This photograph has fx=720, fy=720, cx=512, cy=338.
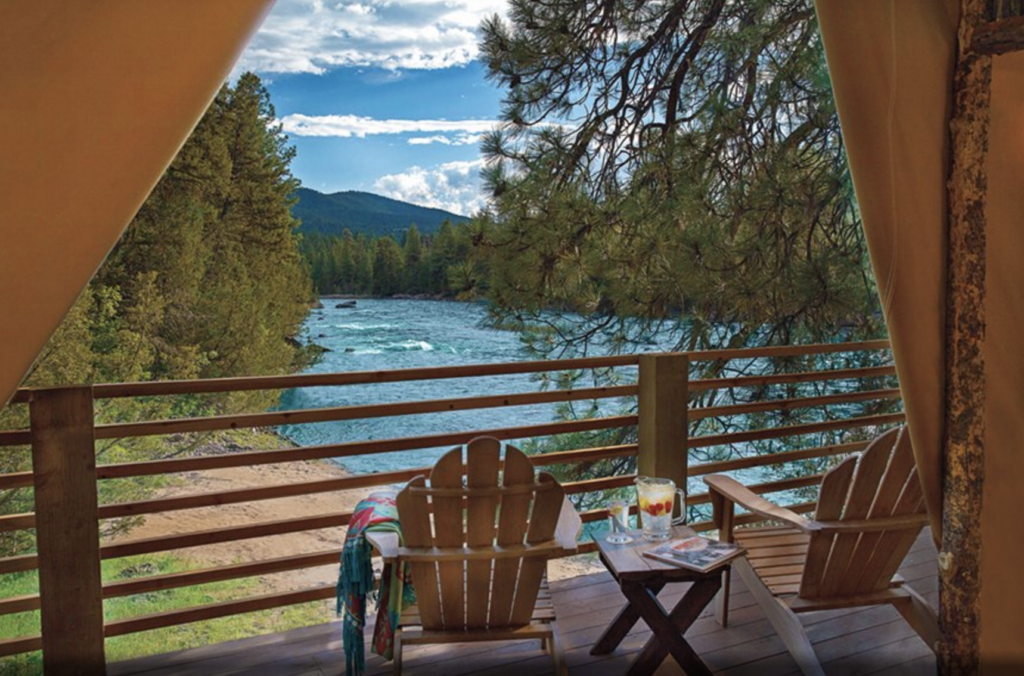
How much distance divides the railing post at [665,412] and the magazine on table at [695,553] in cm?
91

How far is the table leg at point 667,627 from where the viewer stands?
2203mm

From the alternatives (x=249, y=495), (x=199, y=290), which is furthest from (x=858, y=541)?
(x=199, y=290)

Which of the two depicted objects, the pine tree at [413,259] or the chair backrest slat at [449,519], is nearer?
the chair backrest slat at [449,519]

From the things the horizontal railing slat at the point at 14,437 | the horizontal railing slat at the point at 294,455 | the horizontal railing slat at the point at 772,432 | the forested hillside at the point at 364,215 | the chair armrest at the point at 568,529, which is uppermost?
the forested hillside at the point at 364,215

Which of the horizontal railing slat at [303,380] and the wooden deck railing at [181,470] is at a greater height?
the horizontal railing slat at [303,380]

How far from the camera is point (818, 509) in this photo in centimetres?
225

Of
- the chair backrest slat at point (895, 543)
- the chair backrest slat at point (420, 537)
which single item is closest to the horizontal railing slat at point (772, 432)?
the chair backrest slat at point (895, 543)

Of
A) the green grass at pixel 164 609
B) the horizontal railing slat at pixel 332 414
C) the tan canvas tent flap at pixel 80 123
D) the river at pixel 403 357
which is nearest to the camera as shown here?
the tan canvas tent flap at pixel 80 123

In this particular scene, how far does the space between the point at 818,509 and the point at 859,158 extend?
115 centimetres

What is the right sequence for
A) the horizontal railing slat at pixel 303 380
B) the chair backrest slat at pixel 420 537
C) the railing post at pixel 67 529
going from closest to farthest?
the chair backrest slat at pixel 420 537
the railing post at pixel 67 529
the horizontal railing slat at pixel 303 380

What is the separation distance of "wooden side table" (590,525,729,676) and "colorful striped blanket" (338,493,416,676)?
2.16 ft

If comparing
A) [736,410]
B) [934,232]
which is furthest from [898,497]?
[736,410]

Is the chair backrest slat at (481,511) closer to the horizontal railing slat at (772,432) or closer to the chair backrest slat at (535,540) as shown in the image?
the chair backrest slat at (535,540)

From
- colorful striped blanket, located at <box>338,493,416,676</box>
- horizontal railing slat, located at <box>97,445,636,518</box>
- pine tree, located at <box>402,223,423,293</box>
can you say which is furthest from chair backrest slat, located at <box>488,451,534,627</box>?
pine tree, located at <box>402,223,423,293</box>
